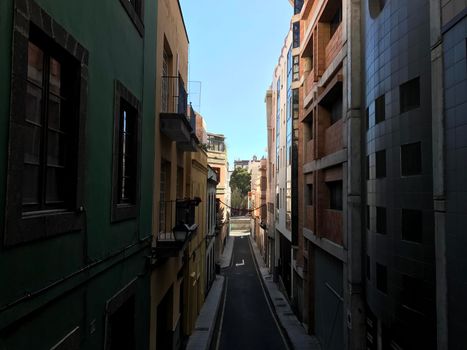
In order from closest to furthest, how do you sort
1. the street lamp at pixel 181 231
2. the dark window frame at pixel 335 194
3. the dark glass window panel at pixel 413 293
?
the dark glass window panel at pixel 413 293 < the street lamp at pixel 181 231 < the dark window frame at pixel 335 194

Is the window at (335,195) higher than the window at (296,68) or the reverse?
the reverse

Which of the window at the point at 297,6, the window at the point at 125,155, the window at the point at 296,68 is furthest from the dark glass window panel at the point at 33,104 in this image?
the window at the point at 297,6

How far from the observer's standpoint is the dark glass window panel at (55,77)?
4.41m

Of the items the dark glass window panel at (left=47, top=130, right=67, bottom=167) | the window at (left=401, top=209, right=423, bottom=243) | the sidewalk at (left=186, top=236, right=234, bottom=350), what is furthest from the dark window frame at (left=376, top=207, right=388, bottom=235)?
the sidewalk at (left=186, top=236, right=234, bottom=350)

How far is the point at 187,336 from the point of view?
17.0 meters

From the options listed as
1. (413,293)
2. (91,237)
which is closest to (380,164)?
(413,293)

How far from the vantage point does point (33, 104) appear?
4.00 m

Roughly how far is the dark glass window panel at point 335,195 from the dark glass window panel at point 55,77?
11.8m

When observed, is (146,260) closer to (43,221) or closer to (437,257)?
(43,221)

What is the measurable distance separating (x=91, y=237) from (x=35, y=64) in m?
2.26

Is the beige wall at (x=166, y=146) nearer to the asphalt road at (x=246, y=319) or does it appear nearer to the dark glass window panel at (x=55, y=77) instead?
the dark glass window panel at (x=55, y=77)

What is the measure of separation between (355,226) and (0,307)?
9.91 meters

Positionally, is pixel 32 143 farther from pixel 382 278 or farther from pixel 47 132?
pixel 382 278

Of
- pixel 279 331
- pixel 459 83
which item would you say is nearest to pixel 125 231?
pixel 459 83
